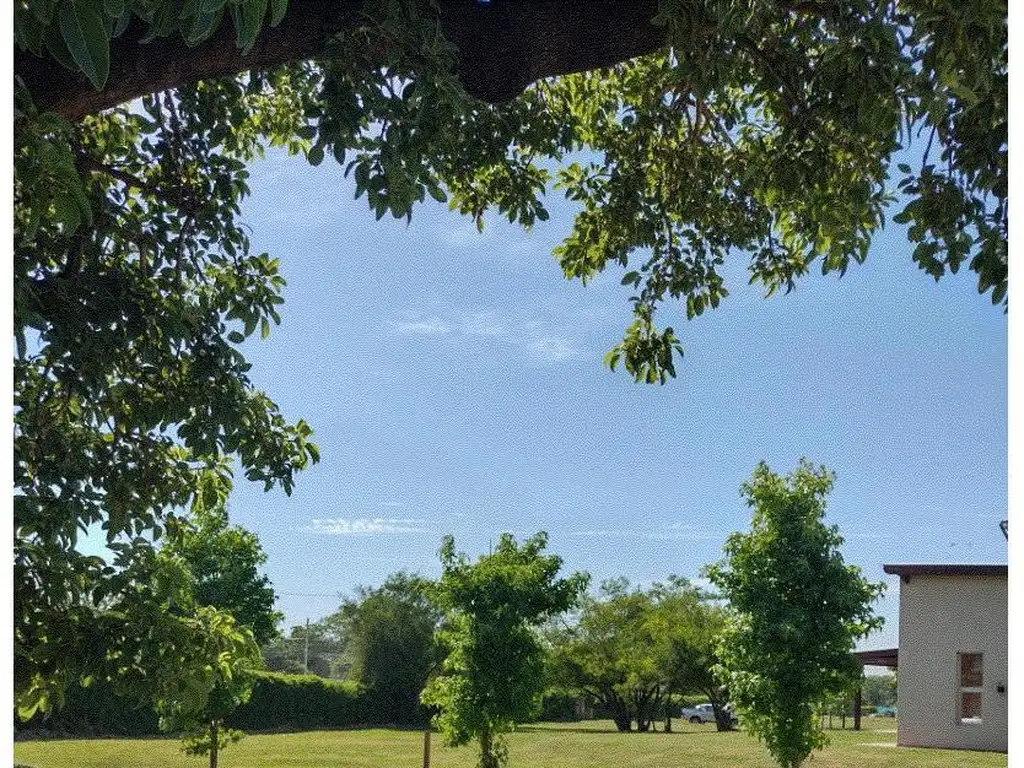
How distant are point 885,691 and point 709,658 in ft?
54.1

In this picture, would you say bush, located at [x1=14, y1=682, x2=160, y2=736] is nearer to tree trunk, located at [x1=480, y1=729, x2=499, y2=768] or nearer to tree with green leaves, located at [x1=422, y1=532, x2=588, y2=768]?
tree trunk, located at [x1=480, y1=729, x2=499, y2=768]

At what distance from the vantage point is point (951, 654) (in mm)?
15492

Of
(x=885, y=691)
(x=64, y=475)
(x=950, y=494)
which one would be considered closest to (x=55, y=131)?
(x=64, y=475)

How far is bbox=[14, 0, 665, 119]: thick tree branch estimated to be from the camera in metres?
3.03

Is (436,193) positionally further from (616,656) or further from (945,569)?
(616,656)

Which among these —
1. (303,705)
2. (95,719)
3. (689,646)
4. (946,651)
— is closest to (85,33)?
(946,651)

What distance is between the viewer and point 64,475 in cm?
421

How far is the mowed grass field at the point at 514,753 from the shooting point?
14.4m

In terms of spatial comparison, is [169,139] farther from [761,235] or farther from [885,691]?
[885,691]

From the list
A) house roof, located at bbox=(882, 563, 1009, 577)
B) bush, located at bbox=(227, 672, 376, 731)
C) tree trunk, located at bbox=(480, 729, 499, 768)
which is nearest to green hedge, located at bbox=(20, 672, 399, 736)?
bush, located at bbox=(227, 672, 376, 731)

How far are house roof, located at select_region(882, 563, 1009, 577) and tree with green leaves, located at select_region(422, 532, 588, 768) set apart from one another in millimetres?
5632

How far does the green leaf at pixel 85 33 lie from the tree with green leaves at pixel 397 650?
72.7 feet

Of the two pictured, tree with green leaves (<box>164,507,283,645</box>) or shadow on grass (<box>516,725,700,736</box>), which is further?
shadow on grass (<box>516,725,700,736</box>)

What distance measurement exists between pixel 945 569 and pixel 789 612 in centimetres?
455
